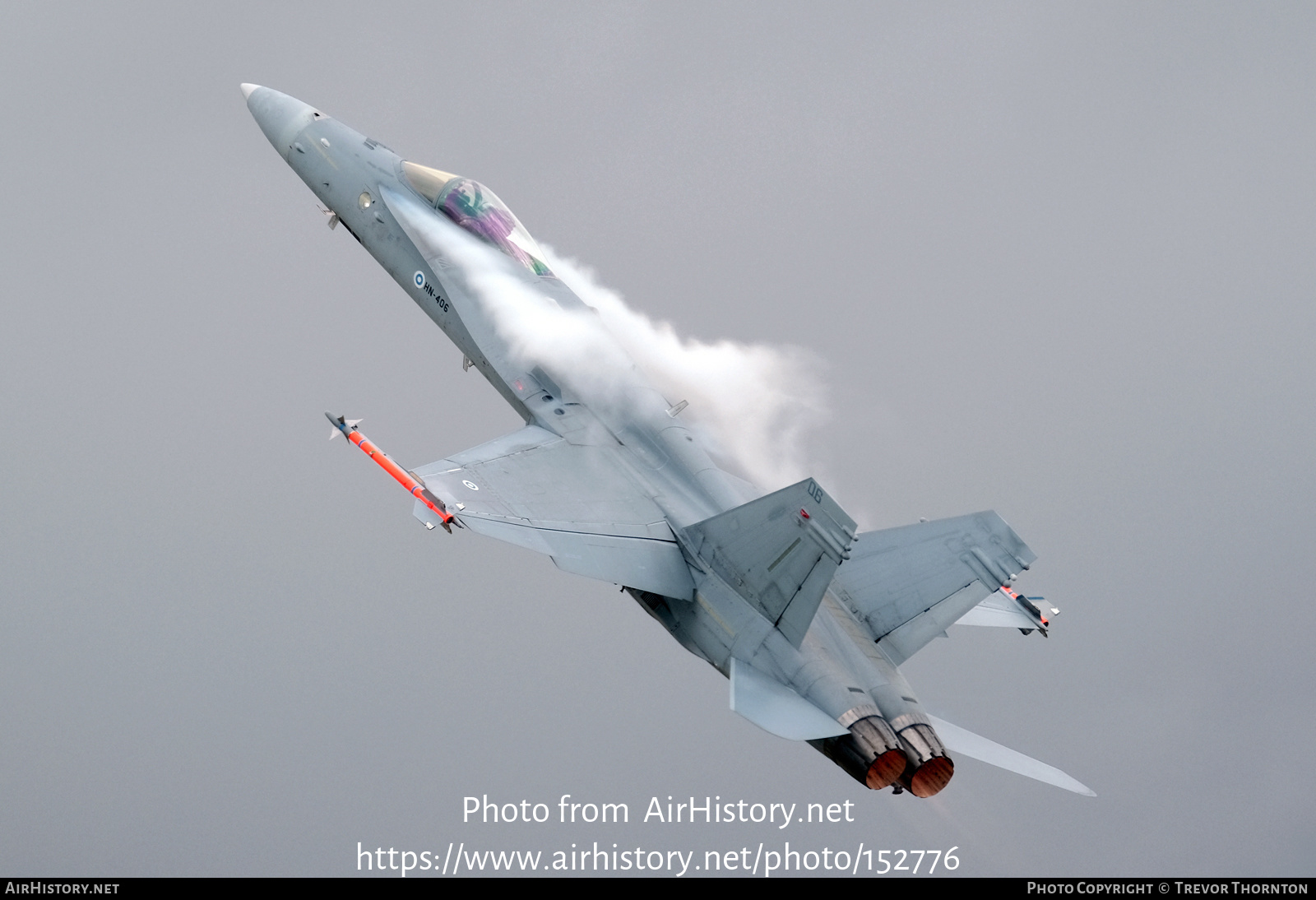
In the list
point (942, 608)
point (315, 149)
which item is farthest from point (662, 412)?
point (315, 149)

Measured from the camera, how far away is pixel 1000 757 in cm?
1681

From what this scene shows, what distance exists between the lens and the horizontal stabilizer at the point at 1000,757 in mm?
16594

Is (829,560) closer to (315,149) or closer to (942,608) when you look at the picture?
(942,608)

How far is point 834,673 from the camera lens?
1700 centimetres

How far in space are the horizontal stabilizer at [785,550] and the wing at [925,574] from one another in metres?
1.16

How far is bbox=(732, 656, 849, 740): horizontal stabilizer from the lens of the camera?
1614cm

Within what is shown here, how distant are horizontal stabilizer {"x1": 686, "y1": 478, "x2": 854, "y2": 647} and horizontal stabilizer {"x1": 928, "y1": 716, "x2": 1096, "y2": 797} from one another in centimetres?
183

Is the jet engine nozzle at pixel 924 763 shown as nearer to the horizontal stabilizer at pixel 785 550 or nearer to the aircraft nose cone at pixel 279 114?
the horizontal stabilizer at pixel 785 550

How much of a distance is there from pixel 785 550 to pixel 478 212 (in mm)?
7049

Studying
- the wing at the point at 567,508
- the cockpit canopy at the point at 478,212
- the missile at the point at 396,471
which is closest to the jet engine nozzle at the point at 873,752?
the wing at the point at 567,508

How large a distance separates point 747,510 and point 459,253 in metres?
6.06

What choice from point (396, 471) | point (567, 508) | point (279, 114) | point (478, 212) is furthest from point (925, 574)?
point (279, 114)

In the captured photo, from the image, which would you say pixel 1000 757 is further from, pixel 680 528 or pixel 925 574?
pixel 680 528

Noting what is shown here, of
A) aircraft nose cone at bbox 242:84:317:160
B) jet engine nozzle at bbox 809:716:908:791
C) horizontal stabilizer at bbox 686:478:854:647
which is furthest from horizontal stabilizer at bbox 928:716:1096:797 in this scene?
aircraft nose cone at bbox 242:84:317:160
